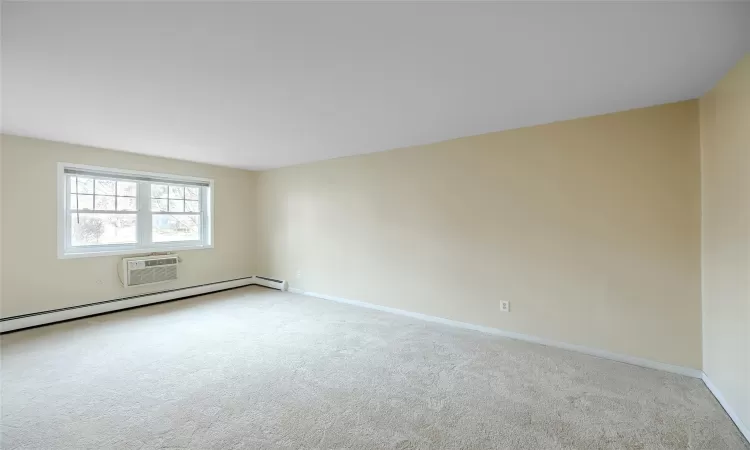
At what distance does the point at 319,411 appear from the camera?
1999 mm

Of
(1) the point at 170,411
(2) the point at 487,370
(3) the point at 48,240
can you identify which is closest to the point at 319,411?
(1) the point at 170,411

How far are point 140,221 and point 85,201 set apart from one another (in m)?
0.65

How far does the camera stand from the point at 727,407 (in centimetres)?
200

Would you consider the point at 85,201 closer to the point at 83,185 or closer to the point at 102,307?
the point at 83,185

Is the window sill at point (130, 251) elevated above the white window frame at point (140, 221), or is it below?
below

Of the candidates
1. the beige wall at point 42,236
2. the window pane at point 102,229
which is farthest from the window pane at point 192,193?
the window pane at point 102,229

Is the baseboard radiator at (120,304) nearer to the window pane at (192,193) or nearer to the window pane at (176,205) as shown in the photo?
the window pane at (176,205)

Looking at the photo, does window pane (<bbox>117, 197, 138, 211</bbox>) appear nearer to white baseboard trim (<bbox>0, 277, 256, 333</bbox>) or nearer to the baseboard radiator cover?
white baseboard trim (<bbox>0, 277, 256, 333</bbox>)

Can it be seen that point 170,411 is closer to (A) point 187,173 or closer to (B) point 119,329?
(B) point 119,329

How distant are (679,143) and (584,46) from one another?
1492mm

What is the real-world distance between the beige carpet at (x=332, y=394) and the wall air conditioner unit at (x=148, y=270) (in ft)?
3.06

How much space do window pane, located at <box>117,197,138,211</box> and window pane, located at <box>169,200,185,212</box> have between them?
1.52 feet

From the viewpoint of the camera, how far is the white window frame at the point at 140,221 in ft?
12.4

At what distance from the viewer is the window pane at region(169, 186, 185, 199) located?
192 inches
